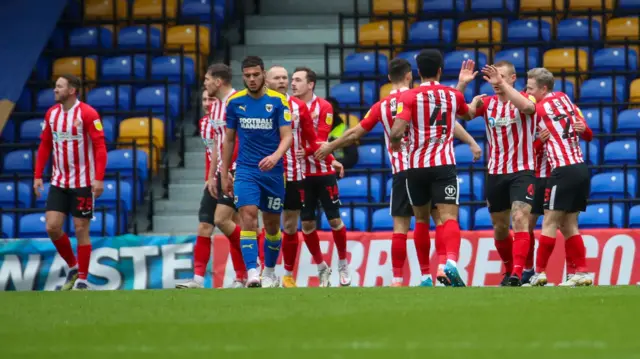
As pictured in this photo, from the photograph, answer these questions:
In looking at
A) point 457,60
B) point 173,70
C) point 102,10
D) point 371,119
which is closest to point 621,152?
point 457,60

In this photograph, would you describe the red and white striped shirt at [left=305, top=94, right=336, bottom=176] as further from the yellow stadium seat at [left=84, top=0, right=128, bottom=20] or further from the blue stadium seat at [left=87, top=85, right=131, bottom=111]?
the yellow stadium seat at [left=84, top=0, right=128, bottom=20]

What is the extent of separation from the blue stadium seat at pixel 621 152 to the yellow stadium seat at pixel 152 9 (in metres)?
6.70

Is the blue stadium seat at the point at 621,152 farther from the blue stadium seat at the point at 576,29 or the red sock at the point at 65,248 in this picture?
the red sock at the point at 65,248

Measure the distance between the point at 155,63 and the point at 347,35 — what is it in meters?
2.95

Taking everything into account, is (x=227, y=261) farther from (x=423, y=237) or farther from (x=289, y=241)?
(x=423, y=237)

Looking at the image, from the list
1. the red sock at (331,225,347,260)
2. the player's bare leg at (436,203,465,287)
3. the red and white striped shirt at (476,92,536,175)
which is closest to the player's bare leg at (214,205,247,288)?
the red sock at (331,225,347,260)

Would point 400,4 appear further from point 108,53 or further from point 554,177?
point 554,177

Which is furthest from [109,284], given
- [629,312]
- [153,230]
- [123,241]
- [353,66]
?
[629,312]

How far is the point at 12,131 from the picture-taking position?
1681 cm

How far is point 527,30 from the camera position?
17.3m

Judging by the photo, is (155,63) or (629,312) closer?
(629,312)

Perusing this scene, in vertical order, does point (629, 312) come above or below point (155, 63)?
below

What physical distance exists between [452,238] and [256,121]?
1912mm

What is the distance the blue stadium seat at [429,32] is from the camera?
17.3 meters
